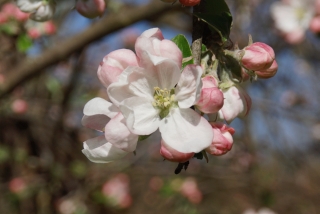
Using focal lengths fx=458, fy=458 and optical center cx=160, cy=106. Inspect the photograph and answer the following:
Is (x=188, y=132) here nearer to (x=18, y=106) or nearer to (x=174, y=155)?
(x=174, y=155)

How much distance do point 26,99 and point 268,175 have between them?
227 centimetres

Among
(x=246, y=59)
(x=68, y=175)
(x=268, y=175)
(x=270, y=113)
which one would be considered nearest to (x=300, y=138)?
(x=270, y=113)

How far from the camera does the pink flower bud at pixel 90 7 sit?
→ 48.3 inches

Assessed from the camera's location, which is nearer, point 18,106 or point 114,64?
point 114,64

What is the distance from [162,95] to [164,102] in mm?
17

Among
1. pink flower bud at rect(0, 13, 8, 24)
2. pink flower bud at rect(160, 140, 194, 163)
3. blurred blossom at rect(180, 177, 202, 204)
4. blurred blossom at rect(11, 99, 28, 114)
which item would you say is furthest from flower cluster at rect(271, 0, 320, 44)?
pink flower bud at rect(160, 140, 194, 163)

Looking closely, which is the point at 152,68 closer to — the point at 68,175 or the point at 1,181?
the point at 68,175

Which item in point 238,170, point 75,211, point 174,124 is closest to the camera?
point 174,124

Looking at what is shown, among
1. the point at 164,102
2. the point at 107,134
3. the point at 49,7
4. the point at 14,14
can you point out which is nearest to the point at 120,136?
the point at 107,134

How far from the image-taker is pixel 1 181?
440 centimetres

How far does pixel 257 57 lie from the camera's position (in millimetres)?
868

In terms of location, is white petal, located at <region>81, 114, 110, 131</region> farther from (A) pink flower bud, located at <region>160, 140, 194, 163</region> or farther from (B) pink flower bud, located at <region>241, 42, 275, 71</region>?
(B) pink flower bud, located at <region>241, 42, 275, 71</region>

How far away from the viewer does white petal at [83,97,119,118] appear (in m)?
0.84

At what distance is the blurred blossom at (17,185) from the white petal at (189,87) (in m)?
3.43
